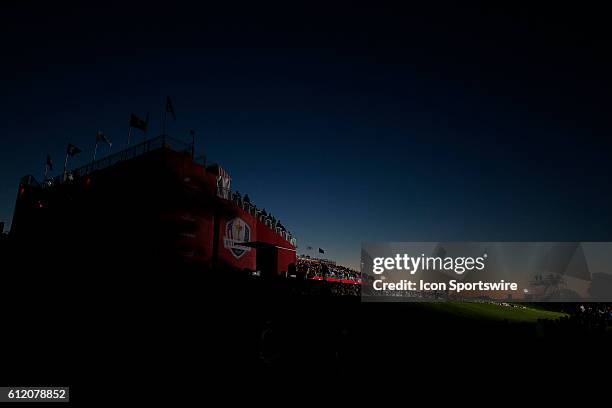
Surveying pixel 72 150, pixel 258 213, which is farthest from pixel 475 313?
pixel 72 150

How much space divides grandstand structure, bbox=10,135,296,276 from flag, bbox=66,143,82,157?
7.73ft

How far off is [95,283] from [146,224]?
7.43 m

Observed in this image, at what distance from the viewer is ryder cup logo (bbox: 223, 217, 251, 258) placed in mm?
25203

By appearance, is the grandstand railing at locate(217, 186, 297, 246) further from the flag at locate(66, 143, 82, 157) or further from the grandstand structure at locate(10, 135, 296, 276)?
the flag at locate(66, 143, 82, 157)

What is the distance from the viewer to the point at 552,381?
10523 millimetres

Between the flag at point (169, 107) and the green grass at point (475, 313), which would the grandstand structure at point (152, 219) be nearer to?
the flag at point (169, 107)

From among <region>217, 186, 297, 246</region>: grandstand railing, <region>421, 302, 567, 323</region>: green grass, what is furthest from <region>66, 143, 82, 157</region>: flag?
<region>421, 302, 567, 323</region>: green grass

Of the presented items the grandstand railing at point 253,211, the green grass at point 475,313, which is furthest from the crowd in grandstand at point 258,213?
the green grass at point 475,313

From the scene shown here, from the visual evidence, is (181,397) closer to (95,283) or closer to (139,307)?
(139,307)

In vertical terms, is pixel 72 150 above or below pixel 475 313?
above

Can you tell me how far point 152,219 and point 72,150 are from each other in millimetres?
17619

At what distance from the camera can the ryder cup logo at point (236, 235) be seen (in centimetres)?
2520

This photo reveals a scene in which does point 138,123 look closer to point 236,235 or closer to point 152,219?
point 152,219

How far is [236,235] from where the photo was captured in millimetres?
26250
